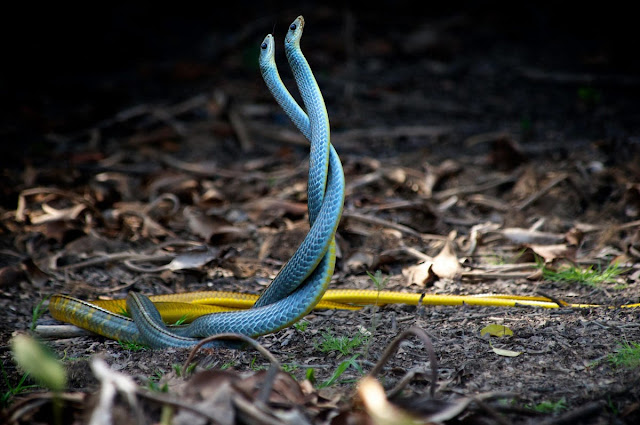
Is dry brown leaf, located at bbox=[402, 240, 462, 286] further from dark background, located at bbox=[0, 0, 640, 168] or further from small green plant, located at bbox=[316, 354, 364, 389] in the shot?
dark background, located at bbox=[0, 0, 640, 168]

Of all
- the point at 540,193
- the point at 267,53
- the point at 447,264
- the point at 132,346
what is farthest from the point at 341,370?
the point at 540,193

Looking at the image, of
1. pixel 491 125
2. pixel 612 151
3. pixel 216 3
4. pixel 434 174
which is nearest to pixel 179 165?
pixel 434 174

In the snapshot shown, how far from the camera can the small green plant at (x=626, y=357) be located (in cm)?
243

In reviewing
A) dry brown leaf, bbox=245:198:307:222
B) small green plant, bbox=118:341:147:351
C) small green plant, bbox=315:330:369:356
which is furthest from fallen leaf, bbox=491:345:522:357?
dry brown leaf, bbox=245:198:307:222

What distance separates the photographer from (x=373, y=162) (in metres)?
6.18

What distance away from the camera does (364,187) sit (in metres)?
5.62

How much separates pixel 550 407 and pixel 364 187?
11.9 feet

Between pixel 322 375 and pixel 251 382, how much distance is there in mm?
556

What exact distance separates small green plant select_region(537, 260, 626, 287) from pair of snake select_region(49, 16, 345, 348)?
5.51 ft

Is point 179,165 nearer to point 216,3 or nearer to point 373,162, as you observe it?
point 373,162

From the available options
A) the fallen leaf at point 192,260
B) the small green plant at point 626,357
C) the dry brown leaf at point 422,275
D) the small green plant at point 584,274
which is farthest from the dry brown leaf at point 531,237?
the fallen leaf at point 192,260

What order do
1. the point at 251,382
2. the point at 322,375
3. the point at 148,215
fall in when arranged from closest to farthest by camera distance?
the point at 251,382, the point at 322,375, the point at 148,215

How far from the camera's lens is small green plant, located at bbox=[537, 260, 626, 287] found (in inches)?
141

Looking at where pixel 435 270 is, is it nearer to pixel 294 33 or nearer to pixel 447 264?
pixel 447 264
